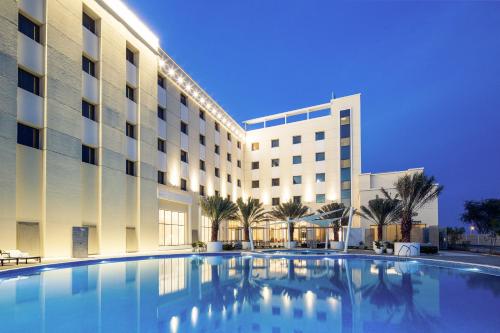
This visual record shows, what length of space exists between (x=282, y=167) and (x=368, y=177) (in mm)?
11271

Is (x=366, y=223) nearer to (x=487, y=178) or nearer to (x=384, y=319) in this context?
(x=384, y=319)

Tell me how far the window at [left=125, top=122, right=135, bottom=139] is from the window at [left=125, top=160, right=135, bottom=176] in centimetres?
182

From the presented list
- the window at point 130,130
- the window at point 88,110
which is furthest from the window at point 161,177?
the window at point 88,110

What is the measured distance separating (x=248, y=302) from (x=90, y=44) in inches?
778

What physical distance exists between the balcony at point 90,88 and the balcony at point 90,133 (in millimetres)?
1313

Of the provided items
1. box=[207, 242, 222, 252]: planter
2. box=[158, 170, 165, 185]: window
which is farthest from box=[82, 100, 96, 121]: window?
box=[207, 242, 222, 252]: planter

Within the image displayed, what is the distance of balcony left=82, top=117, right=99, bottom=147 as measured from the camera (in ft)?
70.5

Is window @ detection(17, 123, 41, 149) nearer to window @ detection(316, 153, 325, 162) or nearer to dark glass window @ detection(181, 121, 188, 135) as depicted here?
dark glass window @ detection(181, 121, 188, 135)

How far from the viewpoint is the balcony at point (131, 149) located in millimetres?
25297

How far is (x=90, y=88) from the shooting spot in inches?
867

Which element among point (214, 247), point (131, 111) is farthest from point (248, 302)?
point (131, 111)

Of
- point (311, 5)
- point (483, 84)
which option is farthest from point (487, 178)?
point (311, 5)

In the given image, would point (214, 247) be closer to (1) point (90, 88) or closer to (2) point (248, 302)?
(1) point (90, 88)

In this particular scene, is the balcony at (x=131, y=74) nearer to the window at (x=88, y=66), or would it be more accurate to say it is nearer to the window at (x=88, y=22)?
the window at (x=88, y=66)
